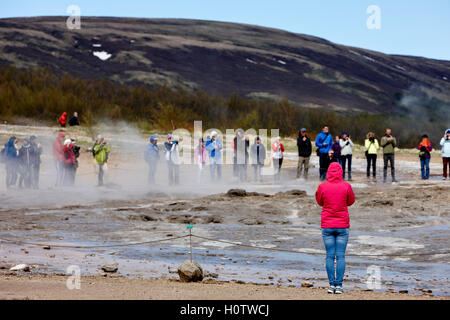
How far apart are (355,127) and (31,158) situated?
42327mm

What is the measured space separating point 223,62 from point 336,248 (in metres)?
114

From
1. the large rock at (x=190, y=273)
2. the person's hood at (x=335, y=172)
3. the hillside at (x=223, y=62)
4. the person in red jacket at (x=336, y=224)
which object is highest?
the hillside at (x=223, y=62)

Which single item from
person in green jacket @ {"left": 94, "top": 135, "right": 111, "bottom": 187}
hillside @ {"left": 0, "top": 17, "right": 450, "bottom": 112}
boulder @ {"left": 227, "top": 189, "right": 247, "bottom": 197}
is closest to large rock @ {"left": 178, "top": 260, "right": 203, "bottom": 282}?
boulder @ {"left": 227, "top": 189, "right": 247, "bottom": 197}

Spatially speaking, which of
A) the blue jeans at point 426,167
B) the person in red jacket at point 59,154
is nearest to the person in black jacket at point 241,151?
the person in red jacket at point 59,154

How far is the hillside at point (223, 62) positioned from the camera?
335 ft

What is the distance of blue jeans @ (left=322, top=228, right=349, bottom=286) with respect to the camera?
9.10 meters

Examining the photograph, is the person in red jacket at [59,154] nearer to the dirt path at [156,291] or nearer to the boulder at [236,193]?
the boulder at [236,193]

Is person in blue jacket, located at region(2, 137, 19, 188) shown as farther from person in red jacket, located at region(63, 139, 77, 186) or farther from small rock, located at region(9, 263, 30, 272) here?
small rock, located at region(9, 263, 30, 272)

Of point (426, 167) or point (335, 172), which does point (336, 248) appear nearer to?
point (335, 172)

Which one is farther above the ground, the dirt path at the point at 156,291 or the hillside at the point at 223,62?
the hillside at the point at 223,62

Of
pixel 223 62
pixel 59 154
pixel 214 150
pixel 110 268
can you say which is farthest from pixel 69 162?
pixel 223 62

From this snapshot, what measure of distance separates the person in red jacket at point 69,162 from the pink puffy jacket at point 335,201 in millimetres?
15654

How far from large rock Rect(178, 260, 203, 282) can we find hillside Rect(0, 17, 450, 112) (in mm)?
84256
